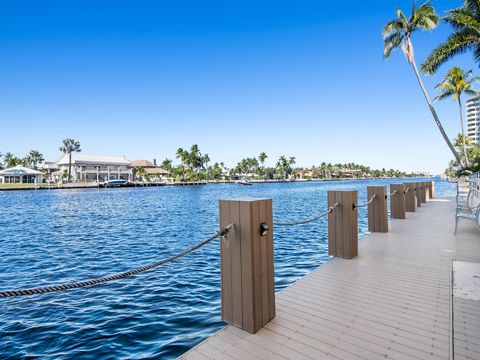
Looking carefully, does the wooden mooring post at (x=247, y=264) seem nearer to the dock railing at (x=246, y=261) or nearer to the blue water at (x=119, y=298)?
the dock railing at (x=246, y=261)

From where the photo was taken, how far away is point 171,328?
Result: 4512mm

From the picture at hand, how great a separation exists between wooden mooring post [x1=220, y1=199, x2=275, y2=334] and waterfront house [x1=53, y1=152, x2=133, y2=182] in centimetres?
11228

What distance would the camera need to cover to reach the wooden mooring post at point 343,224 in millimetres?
5961

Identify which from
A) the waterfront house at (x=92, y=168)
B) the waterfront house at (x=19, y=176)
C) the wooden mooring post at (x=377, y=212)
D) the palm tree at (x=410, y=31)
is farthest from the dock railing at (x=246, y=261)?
the waterfront house at (x=19, y=176)

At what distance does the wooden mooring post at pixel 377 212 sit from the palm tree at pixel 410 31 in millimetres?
20541

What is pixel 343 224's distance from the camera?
6027 mm

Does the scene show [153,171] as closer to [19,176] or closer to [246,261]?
[19,176]

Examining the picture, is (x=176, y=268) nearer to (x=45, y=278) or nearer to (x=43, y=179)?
(x=45, y=278)

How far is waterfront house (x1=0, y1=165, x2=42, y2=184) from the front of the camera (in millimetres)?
97938

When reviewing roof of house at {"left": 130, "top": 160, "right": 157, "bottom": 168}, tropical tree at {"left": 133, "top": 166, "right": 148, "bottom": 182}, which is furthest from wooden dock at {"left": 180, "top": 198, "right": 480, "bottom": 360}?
roof of house at {"left": 130, "top": 160, "right": 157, "bottom": 168}

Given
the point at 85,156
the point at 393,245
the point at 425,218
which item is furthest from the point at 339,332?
the point at 85,156

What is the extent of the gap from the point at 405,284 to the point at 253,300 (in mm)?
2928

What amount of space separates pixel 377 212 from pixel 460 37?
17.6 meters

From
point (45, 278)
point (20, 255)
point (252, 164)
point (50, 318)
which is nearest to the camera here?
point (50, 318)
